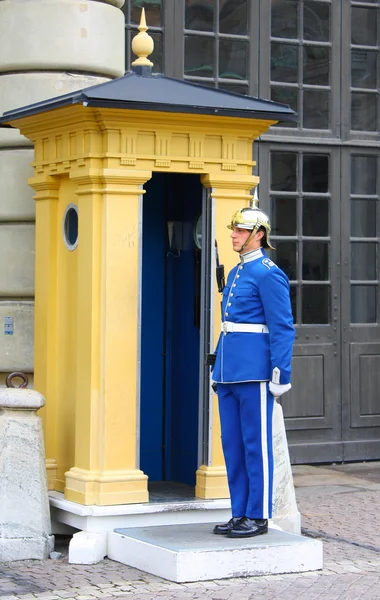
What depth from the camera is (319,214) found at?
429 inches

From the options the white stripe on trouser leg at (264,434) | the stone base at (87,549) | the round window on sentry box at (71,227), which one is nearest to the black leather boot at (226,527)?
the white stripe on trouser leg at (264,434)

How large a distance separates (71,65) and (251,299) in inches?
91.8

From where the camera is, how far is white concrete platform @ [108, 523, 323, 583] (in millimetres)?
6828

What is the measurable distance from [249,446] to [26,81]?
289 cm

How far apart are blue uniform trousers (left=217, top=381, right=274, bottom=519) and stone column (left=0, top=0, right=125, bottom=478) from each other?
1.75m

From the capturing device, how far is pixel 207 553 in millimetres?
6855

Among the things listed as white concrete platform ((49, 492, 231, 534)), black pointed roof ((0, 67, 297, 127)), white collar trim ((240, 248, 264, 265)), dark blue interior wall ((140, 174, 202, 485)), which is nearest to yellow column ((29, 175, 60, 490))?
white concrete platform ((49, 492, 231, 534))

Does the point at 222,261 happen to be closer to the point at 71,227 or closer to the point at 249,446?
the point at 71,227

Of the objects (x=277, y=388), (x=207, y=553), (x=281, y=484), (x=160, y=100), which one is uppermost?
(x=160, y=100)

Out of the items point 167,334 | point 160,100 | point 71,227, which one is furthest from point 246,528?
point 160,100

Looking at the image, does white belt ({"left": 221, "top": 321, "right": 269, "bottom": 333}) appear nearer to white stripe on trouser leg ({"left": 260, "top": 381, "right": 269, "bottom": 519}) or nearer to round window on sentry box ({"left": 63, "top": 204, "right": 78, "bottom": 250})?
white stripe on trouser leg ({"left": 260, "top": 381, "right": 269, "bottom": 519})

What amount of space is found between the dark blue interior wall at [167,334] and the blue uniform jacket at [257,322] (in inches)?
43.4

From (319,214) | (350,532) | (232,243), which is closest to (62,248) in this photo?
(232,243)

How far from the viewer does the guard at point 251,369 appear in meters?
7.11
